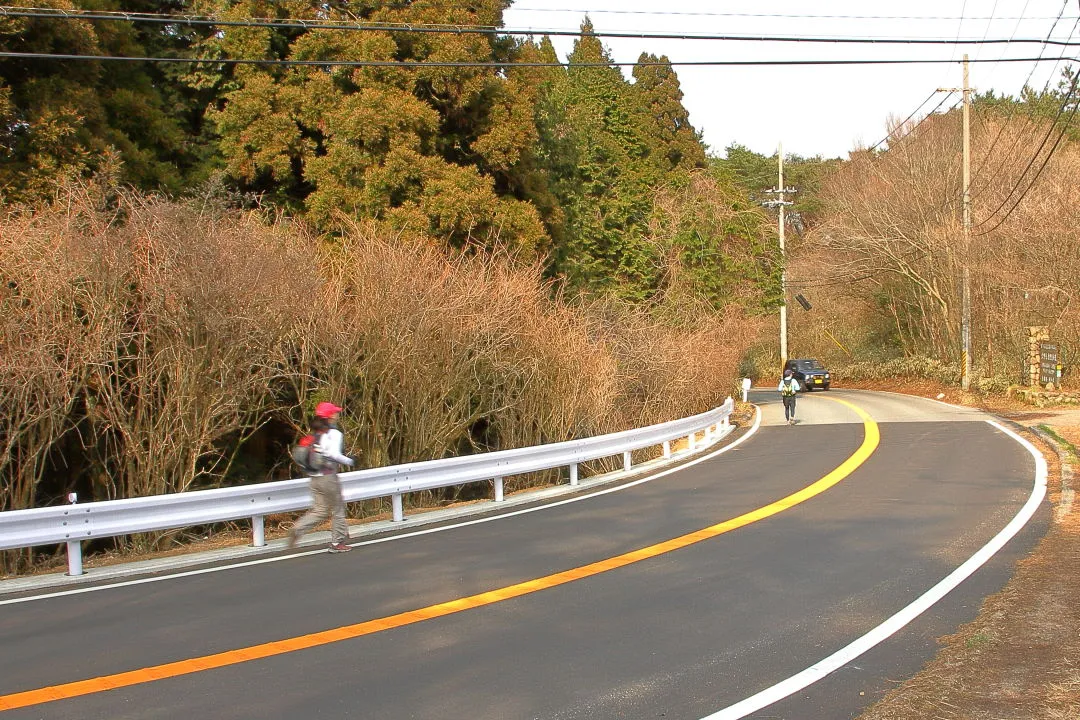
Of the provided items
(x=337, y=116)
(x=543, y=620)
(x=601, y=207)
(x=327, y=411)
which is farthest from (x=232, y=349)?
(x=601, y=207)

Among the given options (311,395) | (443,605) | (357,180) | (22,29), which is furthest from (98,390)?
(357,180)

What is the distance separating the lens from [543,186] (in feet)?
80.9

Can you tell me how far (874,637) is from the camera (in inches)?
258

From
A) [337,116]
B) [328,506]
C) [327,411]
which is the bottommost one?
[328,506]

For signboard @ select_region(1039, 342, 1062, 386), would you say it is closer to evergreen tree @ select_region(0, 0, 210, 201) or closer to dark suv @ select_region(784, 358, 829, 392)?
dark suv @ select_region(784, 358, 829, 392)

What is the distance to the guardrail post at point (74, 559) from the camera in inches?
362

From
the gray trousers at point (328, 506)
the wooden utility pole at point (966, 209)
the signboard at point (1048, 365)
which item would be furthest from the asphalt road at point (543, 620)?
the wooden utility pole at point (966, 209)

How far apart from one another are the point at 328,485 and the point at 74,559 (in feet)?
8.11

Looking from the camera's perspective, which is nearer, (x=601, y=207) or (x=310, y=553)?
(x=310, y=553)

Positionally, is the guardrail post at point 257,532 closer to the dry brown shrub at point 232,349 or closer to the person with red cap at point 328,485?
the person with red cap at point 328,485

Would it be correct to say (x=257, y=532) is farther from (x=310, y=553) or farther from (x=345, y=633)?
(x=345, y=633)

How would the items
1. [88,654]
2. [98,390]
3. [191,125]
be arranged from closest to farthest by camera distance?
[88,654], [98,390], [191,125]

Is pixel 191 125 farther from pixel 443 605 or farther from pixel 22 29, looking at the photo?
pixel 443 605

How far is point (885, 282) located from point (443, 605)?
4509cm
